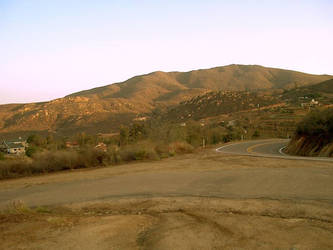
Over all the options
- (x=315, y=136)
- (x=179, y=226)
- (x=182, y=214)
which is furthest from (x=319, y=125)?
(x=179, y=226)

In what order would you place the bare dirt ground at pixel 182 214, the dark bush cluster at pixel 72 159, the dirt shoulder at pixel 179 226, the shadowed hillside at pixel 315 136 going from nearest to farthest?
the dirt shoulder at pixel 179 226, the bare dirt ground at pixel 182 214, the dark bush cluster at pixel 72 159, the shadowed hillside at pixel 315 136

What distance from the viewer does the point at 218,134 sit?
5266 centimetres

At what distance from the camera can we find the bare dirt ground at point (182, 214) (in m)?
5.51

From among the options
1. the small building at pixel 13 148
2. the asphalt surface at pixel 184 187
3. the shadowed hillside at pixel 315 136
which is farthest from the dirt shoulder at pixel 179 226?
the small building at pixel 13 148

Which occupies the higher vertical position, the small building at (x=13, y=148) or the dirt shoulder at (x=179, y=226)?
the dirt shoulder at (x=179, y=226)

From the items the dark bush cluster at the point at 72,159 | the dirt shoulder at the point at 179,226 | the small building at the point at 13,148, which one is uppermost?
the dirt shoulder at the point at 179,226

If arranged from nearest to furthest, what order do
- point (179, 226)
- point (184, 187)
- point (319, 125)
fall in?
point (179, 226)
point (184, 187)
point (319, 125)

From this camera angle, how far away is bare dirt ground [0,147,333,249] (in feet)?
18.1

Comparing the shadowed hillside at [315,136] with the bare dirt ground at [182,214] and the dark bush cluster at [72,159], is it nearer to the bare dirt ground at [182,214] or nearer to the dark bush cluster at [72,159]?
the dark bush cluster at [72,159]

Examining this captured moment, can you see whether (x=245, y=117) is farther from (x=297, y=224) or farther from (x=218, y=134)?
(x=297, y=224)

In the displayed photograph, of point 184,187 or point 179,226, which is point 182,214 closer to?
point 179,226

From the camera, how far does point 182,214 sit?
721cm

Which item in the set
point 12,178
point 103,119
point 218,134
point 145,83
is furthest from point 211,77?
point 12,178

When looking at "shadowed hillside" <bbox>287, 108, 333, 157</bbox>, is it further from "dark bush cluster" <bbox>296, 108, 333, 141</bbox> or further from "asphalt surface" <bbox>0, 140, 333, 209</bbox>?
"asphalt surface" <bbox>0, 140, 333, 209</bbox>
